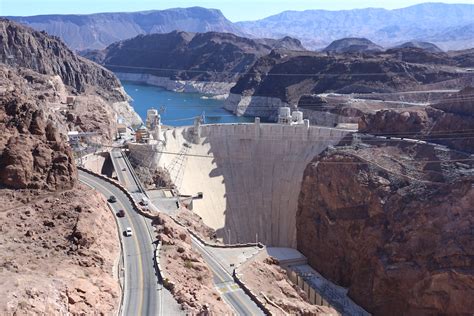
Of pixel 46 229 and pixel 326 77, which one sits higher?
pixel 326 77

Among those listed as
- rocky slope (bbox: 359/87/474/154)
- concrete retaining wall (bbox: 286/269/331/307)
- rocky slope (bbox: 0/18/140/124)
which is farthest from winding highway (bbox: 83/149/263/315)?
rocky slope (bbox: 0/18/140/124)

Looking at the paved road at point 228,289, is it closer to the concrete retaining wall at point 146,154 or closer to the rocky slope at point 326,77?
the concrete retaining wall at point 146,154

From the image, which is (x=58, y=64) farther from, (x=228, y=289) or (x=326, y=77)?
(x=228, y=289)

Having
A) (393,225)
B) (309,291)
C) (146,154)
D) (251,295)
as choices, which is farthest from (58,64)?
(251,295)

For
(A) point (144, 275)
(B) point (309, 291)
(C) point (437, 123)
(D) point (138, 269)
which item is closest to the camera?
(A) point (144, 275)

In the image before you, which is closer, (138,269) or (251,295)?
(138,269)

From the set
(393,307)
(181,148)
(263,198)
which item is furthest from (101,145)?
(393,307)

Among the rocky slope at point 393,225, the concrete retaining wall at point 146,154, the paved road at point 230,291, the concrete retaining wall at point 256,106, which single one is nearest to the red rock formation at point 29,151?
the paved road at point 230,291

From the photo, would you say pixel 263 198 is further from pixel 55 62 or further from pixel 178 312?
pixel 55 62
